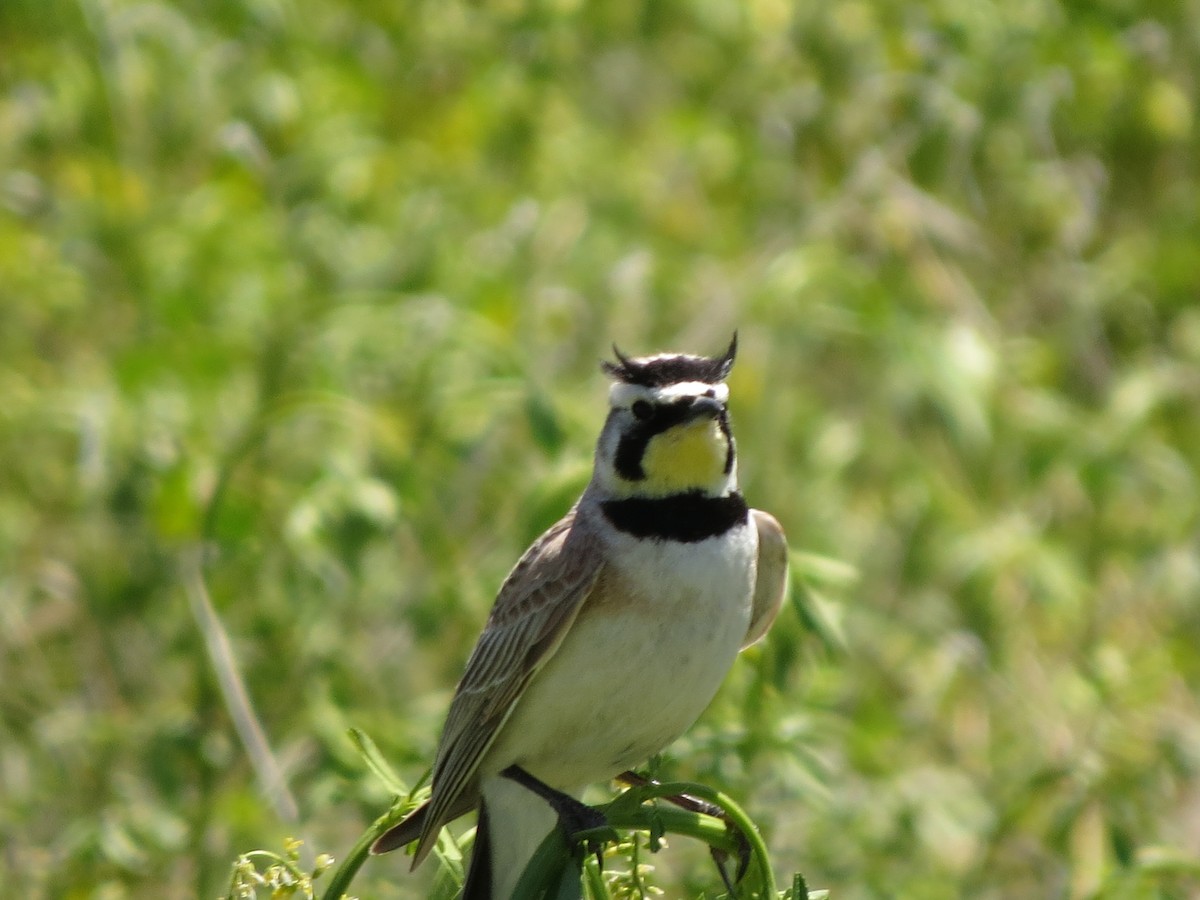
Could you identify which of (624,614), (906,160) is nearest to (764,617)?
(624,614)

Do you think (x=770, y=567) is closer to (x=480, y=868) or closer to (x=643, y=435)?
(x=643, y=435)

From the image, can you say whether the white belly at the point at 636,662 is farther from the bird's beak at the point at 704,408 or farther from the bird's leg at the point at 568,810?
the bird's beak at the point at 704,408

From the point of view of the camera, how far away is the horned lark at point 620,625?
3.21m

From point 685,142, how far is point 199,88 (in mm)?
1934

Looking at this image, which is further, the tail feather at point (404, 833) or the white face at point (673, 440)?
the white face at point (673, 440)

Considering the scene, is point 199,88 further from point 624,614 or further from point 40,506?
point 624,614

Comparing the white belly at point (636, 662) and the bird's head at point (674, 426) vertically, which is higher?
the bird's head at point (674, 426)

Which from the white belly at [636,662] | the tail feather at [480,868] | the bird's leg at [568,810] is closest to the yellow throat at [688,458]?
the white belly at [636,662]

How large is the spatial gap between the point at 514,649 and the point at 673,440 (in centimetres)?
49

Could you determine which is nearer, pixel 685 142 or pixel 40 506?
pixel 40 506

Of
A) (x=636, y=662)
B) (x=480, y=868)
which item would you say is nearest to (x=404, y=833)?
(x=480, y=868)

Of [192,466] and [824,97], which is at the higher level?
[824,97]

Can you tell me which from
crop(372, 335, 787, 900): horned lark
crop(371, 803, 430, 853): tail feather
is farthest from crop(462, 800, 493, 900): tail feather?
crop(371, 803, 430, 853): tail feather

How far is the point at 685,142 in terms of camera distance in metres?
7.21
